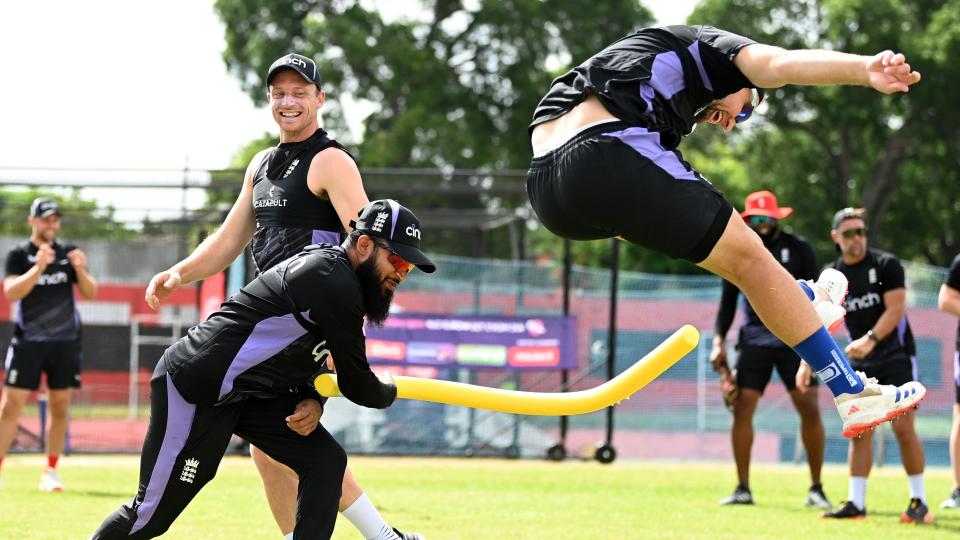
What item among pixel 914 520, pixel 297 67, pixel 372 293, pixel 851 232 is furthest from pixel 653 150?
pixel 914 520

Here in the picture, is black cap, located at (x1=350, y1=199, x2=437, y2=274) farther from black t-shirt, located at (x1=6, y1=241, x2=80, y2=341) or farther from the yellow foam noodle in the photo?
black t-shirt, located at (x1=6, y1=241, x2=80, y2=341)

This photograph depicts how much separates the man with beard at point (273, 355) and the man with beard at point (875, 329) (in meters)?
5.61

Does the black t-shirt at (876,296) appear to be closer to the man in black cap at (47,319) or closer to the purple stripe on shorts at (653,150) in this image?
the purple stripe on shorts at (653,150)

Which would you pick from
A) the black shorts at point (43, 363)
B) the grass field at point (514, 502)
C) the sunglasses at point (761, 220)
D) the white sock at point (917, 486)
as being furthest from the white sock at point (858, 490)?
the black shorts at point (43, 363)

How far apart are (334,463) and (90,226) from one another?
1458 cm

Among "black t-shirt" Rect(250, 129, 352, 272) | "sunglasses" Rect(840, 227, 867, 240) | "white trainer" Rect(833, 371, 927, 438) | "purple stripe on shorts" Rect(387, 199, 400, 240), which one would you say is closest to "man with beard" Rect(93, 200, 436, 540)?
"purple stripe on shorts" Rect(387, 199, 400, 240)

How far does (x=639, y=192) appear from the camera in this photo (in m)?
4.39

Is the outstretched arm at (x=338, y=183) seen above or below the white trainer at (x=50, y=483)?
above

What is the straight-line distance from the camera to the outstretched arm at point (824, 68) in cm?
410

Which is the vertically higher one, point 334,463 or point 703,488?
point 334,463

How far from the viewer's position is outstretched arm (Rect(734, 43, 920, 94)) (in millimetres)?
4098

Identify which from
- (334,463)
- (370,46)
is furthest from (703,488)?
(370,46)

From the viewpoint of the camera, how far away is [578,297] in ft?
63.0

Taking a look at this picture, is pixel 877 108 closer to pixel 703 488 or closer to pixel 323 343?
pixel 703 488
